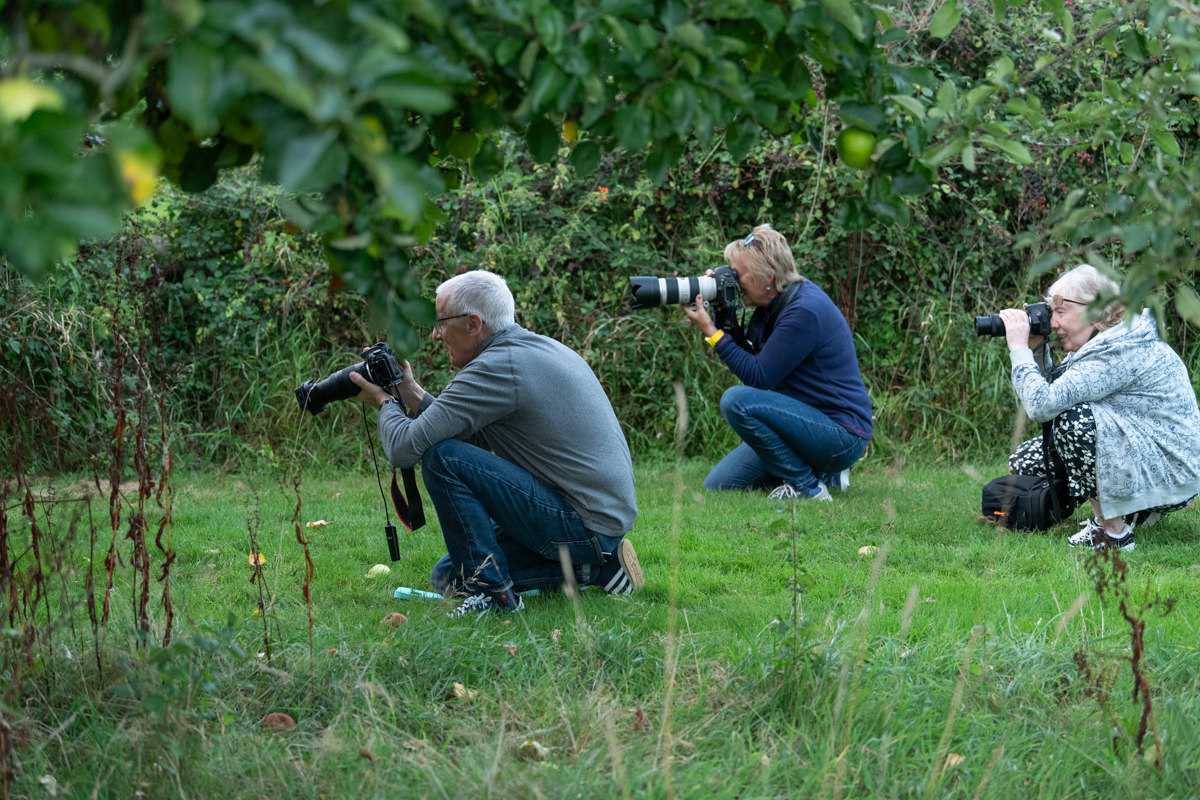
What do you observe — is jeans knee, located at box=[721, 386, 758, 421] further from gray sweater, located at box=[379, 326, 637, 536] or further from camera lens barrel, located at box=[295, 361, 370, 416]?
camera lens barrel, located at box=[295, 361, 370, 416]

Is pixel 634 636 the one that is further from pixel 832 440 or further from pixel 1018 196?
pixel 1018 196

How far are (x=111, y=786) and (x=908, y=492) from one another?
453 cm

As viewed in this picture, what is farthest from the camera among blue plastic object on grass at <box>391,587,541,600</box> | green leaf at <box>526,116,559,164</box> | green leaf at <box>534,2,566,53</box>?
blue plastic object on grass at <box>391,587,541,600</box>

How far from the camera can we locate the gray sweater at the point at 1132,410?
4496mm

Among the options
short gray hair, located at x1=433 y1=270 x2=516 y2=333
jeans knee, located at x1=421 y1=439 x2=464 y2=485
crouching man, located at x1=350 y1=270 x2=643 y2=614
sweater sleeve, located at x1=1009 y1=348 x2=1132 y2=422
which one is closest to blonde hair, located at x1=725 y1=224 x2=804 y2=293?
sweater sleeve, located at x1=1009 y1=348 x2=1132 y2=422

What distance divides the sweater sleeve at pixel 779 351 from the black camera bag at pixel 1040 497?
48.8 inches

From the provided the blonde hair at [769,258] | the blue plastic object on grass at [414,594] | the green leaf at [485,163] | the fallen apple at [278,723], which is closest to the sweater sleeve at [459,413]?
the blue plastic object on grass at [414,594]

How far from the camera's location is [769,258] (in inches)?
227

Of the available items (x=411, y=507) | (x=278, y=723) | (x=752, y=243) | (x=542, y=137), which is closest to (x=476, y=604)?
(x=411, y=507)

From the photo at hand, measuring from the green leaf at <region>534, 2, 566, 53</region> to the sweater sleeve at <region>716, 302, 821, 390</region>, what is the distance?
432 centimetres

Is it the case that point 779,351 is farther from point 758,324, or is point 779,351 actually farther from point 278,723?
point 278,723

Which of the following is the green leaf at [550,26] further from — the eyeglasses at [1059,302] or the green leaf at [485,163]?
the eyeglasses at [1059,302]

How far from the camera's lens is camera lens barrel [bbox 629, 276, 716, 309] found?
5.51m

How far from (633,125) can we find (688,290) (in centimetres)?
404
